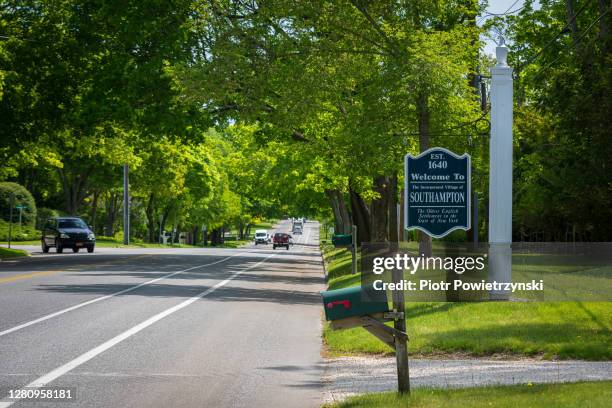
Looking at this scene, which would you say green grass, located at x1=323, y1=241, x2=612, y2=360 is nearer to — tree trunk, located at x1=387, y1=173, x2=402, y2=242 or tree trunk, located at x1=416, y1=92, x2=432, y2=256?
tree trunk, located at x1=416, y1=92, x2=432, y2=256

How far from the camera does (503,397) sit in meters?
10.0

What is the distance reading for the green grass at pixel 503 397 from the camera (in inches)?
376

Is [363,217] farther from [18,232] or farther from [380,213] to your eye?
[18,232]

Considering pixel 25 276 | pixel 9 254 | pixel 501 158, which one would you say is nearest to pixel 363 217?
pixel 9 254

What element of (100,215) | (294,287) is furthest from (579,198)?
(100,215)

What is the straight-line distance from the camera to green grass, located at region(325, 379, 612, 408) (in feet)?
31.3

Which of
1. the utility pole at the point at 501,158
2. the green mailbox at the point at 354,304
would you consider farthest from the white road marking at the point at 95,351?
the utility pole at the point at 501,158

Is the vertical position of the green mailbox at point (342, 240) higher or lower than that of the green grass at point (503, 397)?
higher

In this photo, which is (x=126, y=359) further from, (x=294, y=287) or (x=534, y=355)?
(x=294, y=287)

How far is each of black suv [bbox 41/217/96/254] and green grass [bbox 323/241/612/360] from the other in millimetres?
34465

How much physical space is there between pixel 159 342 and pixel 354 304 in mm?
5990

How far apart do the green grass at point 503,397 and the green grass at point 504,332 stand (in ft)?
12.0

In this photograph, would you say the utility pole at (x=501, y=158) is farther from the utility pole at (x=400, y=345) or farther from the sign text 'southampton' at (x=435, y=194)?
the utility pole at (x=400, y=345)

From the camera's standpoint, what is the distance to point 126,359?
13625 mm
